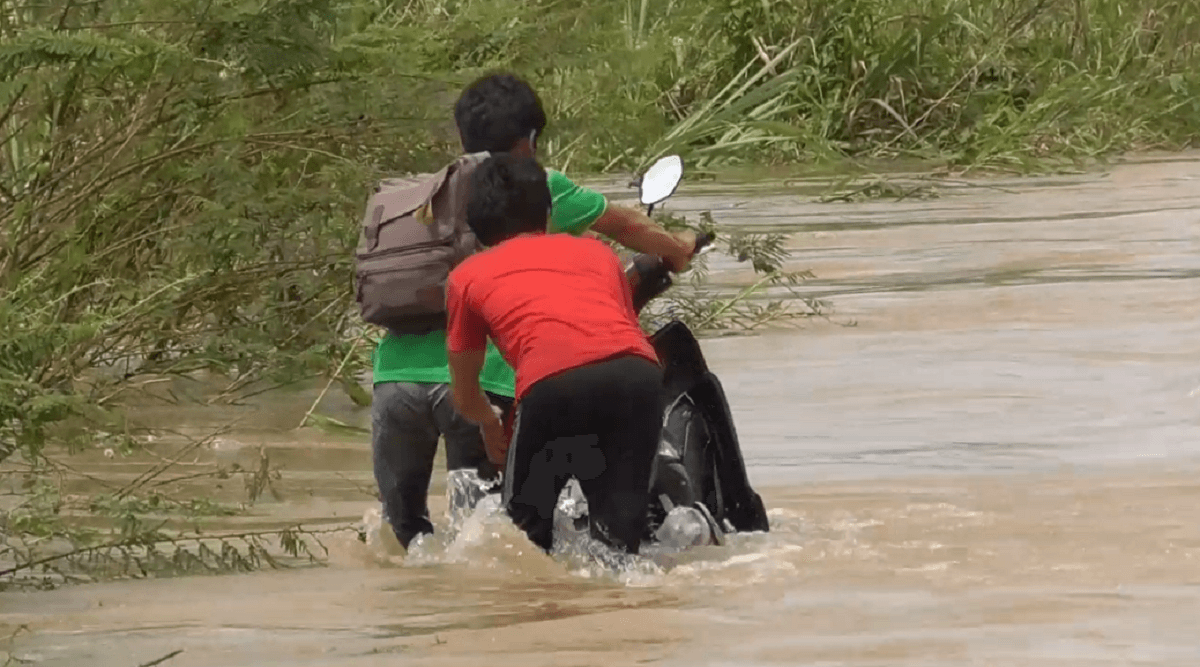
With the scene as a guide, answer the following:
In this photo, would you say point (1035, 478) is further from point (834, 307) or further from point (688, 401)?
point (834, 307)

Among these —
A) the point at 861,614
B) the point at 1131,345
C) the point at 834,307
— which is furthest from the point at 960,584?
the point at 834,307

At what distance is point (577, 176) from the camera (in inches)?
778

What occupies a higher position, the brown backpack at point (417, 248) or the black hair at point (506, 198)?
the black hair at point (506, 198)

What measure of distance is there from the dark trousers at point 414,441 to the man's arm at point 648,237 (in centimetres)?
56

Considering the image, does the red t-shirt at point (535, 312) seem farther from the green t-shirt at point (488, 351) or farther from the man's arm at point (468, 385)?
the green t-shirt at point (488, 351)

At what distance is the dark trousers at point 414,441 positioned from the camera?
7.44m

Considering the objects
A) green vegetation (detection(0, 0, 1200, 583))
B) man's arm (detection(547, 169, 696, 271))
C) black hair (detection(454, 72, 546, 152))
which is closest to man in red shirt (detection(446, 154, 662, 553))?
man's arm (detection(547, 169, 696, 271))

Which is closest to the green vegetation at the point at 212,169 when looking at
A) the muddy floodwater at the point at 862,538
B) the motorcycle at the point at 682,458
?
the muddy floodwater at the point at 862,538

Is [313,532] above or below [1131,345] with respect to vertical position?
above

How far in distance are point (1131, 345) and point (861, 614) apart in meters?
5.68

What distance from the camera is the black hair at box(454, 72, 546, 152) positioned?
23.8 feet

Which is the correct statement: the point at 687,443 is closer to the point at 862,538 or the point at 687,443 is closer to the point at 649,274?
the point at 649,274

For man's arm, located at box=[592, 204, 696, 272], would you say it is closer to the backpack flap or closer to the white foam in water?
the backpack flap

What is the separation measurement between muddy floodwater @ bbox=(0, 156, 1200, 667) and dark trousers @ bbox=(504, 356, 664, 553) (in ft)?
0.66
